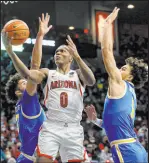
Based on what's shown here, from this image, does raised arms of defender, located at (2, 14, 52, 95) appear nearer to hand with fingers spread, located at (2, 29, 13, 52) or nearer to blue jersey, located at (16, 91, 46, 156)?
hand with fingers spread, located at (2, 29, 13, 52)

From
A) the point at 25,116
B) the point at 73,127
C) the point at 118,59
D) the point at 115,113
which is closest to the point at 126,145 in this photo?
the point at 115,113

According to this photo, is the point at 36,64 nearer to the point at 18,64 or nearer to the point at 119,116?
the point at 18,64

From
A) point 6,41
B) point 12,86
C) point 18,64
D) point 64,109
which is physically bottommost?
point 64,109

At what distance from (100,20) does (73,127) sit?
49.7 ft

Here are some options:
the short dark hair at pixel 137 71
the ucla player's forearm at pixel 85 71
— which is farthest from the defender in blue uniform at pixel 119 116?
the short dark hair at pixel 137 71

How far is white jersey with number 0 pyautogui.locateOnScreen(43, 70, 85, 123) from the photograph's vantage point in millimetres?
4973

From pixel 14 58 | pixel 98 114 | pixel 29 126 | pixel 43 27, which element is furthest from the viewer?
pixel 98 114

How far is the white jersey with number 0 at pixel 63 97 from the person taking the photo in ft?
16.3

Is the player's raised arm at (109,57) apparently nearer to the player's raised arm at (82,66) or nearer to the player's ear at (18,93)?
the player's raised arm at (82,66)

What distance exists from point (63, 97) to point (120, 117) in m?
0.76

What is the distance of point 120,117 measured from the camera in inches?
181

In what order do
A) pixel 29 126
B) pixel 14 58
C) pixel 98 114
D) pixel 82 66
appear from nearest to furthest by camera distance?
pixel 14 58 → pixel 82 66 → pixel 29 126 → pixel 98 114

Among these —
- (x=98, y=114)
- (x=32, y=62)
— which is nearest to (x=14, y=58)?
(x=32, y=62)

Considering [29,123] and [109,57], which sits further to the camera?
[29,123]
